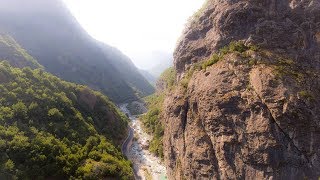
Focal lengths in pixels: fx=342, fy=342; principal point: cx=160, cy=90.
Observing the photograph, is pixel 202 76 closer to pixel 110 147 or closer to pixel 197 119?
pixel 197 119

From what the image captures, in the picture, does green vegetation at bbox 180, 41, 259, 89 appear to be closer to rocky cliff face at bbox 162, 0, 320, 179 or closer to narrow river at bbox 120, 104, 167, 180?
rocky cliff face at bbox 162, 0, 320, 179

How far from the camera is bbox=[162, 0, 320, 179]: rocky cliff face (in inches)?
1854

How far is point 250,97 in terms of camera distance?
170 ft

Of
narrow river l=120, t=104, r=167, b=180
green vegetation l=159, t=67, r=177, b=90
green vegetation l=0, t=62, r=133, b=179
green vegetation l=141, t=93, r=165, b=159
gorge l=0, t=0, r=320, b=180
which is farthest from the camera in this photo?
green vegetation l=141, t=93, r=165, b=159

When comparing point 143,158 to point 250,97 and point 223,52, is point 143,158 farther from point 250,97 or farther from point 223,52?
point 250,97

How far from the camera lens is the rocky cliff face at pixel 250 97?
4709 cm

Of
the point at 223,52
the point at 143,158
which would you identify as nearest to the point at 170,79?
the point at 143,158

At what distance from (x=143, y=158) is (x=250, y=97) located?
153 feet

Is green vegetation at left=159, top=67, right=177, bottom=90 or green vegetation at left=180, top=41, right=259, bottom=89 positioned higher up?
green vegetation at left=180, top=41, right=259, bottom=89

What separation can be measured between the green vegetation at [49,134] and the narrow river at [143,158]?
4508 millimetres

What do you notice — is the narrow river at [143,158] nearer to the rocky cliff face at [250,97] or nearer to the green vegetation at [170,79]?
the rocky cliff face at [250,97]

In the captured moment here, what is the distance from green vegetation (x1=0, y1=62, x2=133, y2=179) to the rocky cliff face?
16.9 meters

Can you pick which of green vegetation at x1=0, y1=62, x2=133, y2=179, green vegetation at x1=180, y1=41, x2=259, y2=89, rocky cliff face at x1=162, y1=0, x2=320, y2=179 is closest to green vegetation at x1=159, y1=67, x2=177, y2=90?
rocky cliff face at x1=162, y1=0, x2=320, y2=179

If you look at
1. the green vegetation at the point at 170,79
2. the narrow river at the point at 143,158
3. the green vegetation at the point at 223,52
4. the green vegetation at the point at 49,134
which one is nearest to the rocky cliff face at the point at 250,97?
the green vegetation at the point at 223,52
